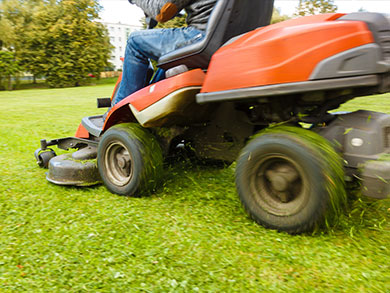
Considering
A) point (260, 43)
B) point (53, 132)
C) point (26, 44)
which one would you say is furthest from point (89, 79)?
point (260, 43)

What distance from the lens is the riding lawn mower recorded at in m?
1.62

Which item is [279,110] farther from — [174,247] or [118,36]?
[118,36]

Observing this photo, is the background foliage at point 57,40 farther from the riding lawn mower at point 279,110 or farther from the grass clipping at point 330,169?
the grass clipping at point 330,169

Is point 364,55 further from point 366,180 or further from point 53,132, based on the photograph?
point 53,132

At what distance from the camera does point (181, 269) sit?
64.8 inches

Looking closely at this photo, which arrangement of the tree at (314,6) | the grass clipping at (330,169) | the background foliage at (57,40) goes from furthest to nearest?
the background foliage at (57,40)
the tree at (314,6)
the grass clipping at (330,169)

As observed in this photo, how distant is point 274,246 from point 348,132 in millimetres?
696

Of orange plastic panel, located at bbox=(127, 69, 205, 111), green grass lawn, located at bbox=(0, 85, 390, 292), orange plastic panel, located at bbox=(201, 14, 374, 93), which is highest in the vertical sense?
orange plastic panel, located at bbox=(201, 14, 374, 93)

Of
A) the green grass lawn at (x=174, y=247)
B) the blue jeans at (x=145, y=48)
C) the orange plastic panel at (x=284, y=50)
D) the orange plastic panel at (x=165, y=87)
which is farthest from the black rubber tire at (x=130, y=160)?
the orange plastic panel at (x=284, y=50)

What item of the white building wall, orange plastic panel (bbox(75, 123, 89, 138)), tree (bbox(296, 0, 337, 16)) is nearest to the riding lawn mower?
orange plastic panel (bbox(75, 123, 89, 138))

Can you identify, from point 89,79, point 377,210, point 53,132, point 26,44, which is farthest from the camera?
point 89,79

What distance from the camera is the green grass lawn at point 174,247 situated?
5.07ft

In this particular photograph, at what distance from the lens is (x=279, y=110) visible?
2.05 metres

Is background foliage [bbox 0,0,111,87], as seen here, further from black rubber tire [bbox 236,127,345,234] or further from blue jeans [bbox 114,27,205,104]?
black rubber tire [bbox 236,127,345,234]
